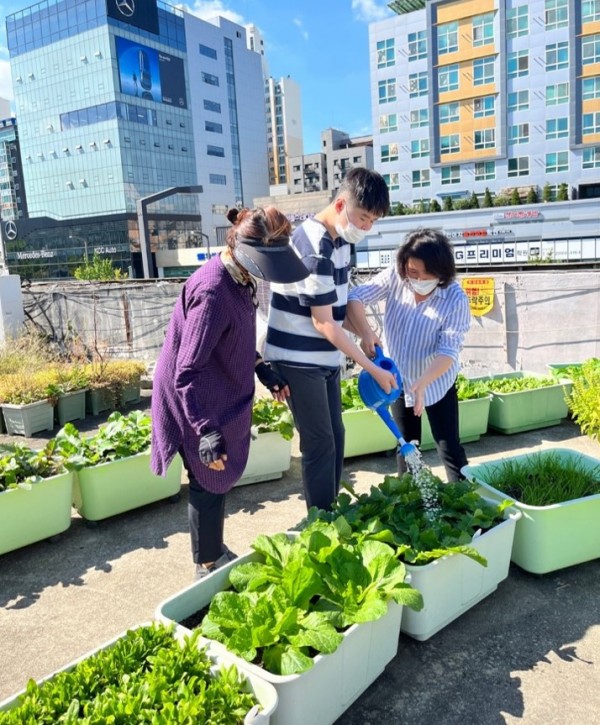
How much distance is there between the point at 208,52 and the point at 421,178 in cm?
3905

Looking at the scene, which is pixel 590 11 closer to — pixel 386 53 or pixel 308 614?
pixel 386 53

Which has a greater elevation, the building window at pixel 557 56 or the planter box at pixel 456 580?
the building window at pixel 557 56

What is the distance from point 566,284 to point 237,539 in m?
4.53

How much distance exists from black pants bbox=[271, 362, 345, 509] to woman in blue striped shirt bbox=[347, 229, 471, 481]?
0.41 meters

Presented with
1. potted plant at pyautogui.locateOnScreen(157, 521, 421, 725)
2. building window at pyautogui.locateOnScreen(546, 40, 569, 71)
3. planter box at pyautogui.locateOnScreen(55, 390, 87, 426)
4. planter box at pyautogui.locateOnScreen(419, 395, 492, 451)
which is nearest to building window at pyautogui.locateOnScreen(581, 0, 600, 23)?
building window at pyautogui.locateOnScreen(546, 40, 569, 71)

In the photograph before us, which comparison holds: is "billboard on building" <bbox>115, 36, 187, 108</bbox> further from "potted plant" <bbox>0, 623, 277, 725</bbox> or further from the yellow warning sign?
"potted plant" <bbox>0, 623, 277, 725</bbox>

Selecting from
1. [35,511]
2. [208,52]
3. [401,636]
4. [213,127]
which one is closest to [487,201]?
[35,511]

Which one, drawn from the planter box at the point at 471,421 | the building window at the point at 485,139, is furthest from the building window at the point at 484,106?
the planter box at the point at 471,421

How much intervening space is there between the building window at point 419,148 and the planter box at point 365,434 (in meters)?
38.0

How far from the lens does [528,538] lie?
2.43 m

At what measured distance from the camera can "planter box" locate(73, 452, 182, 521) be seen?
3141 mm

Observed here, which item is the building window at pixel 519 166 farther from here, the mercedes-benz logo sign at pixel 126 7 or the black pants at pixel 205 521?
the mercedes-benz logo sign at pixel 126 7

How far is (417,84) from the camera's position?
124ft

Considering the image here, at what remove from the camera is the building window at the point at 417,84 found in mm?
37750
